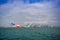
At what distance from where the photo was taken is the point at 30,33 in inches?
90.6

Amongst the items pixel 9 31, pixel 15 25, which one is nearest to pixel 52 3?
pixel 15 25

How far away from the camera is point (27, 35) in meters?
2.30

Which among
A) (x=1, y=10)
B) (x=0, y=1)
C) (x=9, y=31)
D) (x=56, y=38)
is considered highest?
(x=0, y=1)

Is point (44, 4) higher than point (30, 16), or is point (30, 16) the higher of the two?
point (44, 4)

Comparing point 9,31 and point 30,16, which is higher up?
point 30,16

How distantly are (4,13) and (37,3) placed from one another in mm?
632

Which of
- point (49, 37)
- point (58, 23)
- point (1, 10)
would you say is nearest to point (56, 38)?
point (49, 37)

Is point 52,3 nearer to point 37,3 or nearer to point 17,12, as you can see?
point 37,3

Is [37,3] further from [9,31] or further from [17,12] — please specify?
[9,31]

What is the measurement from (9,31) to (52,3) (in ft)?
3.10

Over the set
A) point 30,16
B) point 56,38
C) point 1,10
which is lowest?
point 56,38

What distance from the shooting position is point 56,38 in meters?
2.31

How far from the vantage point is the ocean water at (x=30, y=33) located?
226 cm

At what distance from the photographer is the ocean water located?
2258 millimetres
